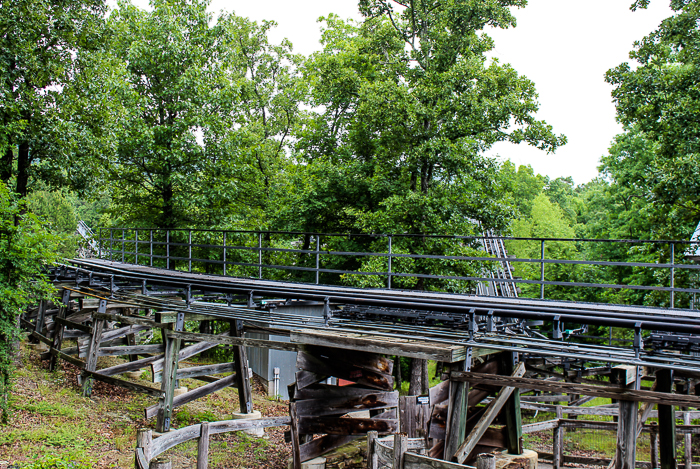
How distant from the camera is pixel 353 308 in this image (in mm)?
9797

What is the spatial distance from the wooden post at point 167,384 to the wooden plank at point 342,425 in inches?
134

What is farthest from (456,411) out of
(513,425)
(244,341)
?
(244,341)

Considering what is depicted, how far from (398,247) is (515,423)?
33.0 ft

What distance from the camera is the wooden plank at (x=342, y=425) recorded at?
8.19 m

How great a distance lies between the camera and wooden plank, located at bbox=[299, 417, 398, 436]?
8.19m

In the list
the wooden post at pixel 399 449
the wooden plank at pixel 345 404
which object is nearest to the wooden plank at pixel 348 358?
the wooden plank at pixel 345 404

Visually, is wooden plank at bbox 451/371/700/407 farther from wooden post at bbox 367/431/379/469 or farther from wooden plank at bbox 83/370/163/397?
wooden plank at bbox 83/370/163/397

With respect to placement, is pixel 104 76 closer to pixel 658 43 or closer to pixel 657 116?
pixel 657 116

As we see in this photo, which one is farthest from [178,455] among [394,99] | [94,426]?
[394,99]

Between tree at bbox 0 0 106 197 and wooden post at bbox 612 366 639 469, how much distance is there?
1243cm

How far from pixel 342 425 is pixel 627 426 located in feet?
13.1

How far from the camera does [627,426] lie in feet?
20.4

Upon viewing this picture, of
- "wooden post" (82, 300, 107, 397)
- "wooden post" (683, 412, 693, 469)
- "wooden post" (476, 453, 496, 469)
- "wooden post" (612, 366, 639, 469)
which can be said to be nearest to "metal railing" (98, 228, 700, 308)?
"wooden post" (82, 300, 107, 397)

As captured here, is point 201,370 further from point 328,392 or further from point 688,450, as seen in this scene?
point 688,450
